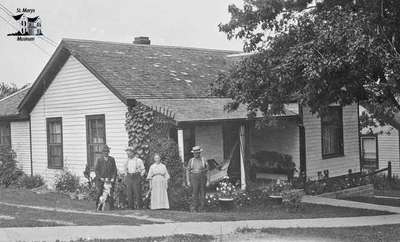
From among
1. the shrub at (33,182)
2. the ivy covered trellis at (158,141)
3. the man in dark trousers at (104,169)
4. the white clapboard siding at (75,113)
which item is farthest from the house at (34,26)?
the shrub at (33,182)

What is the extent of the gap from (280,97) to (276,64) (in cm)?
83

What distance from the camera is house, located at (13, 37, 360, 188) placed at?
17.3m

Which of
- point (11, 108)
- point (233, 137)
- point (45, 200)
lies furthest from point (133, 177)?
point (11, 108)

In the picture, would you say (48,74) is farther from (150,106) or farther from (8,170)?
(150,106)

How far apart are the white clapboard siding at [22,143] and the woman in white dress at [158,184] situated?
9.18 m

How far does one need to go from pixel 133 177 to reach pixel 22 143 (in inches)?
370

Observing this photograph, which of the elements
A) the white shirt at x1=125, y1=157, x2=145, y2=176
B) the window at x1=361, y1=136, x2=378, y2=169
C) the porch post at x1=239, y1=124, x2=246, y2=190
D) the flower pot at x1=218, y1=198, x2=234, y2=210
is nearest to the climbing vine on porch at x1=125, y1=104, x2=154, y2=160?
the white shirt at x1=125, y1=157, x2=145, y2=176

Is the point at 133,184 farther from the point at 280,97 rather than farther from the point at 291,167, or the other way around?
the point at 291,167

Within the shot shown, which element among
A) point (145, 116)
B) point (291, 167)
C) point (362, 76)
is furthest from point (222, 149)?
point (362, 76)

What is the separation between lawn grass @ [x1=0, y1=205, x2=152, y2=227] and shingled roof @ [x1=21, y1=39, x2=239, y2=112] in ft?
14.3

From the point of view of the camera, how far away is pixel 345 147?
21844 millimetres

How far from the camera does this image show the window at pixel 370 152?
28.8 meters

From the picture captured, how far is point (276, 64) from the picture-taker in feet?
46.1

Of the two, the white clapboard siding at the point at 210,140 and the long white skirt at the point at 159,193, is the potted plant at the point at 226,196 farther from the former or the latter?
the white clapboard siding at the point at 210,140
